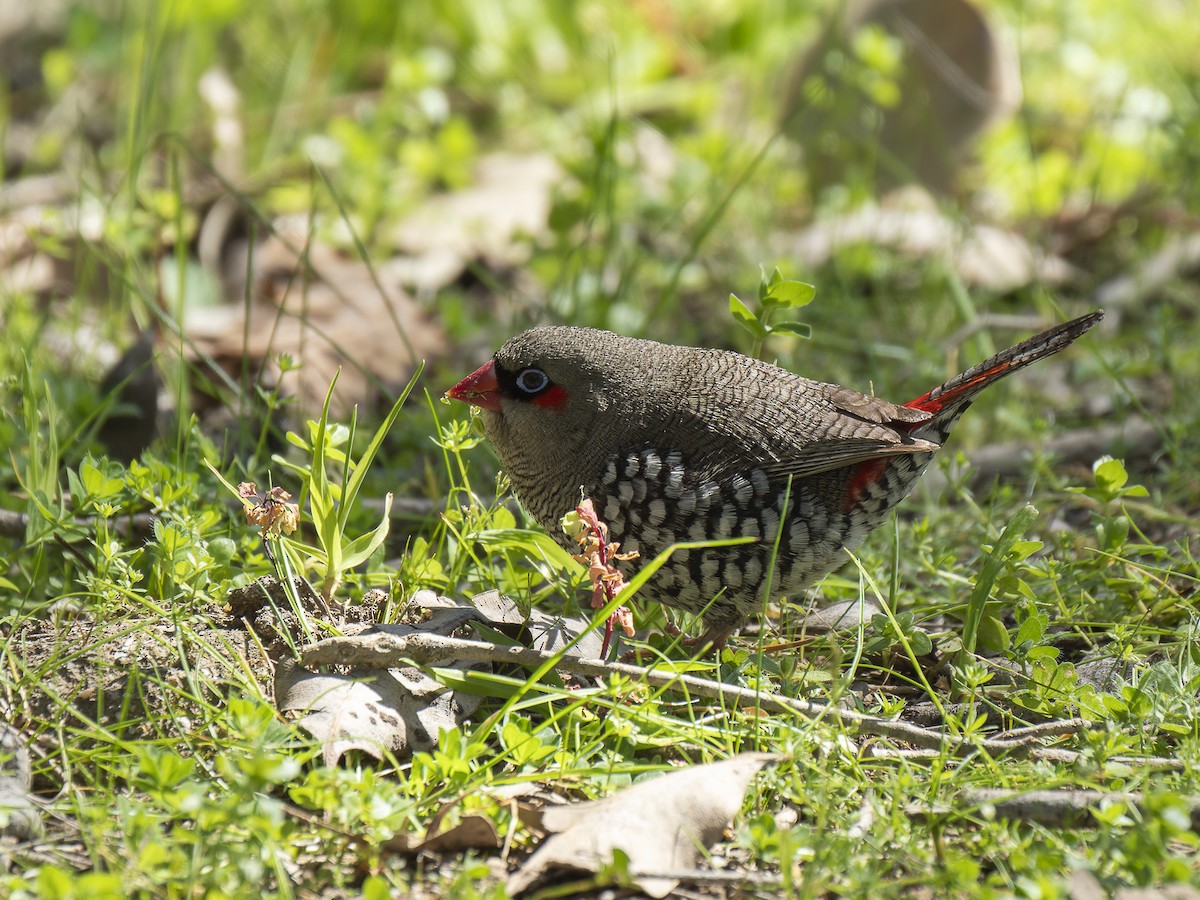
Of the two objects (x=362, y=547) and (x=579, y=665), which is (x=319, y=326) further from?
(x=579, y=665)

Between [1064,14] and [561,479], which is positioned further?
[1064,14]

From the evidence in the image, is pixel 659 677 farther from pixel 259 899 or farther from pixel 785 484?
pixel 259 899

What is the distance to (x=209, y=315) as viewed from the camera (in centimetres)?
505

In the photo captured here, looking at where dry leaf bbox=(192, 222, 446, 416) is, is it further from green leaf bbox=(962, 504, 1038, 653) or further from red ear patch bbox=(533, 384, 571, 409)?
green leaf bbox=(962, 504, 1038, 653)

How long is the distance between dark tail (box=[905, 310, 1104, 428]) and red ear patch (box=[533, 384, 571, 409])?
996mm

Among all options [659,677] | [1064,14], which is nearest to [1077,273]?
[1064,14]

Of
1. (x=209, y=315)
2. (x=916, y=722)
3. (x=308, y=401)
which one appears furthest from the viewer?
(x=209, y=315)

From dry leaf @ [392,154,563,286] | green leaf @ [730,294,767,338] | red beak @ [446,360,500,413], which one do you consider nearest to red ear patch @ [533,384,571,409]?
red beak @ [446,360,500,413]

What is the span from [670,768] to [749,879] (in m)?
0.38

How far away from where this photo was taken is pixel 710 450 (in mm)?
3230

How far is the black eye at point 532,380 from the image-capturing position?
3.46 meters

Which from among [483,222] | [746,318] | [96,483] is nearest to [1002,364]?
[746,318]

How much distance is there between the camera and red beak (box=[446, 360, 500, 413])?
11.5ft

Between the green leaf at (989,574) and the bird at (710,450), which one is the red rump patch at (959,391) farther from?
the green leaf at (989,574)
